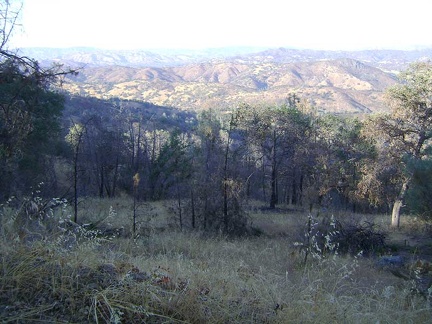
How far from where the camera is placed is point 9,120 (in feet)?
14.6

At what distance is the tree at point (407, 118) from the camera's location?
536 inches

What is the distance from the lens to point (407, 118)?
1404 cm

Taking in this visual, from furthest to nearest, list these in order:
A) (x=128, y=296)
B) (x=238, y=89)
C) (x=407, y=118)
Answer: (x=238, y=89), (x=407, y=118), (x=128, y=296)

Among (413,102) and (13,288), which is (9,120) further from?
(413,102)

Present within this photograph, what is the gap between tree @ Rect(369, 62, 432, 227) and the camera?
13617 millimetres

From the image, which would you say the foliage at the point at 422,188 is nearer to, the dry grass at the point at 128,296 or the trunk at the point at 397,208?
the dry grass at the point at 128,296

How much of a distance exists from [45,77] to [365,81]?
663 feet

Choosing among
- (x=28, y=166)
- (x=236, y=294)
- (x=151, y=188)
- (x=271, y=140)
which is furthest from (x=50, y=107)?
(x=236, y=294)

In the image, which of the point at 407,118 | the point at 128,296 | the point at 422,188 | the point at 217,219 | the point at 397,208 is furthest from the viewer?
the point at 397,208

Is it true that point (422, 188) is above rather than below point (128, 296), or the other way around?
below

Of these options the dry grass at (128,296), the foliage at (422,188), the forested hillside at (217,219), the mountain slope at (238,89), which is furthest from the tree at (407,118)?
the mountain slope at (238,89)

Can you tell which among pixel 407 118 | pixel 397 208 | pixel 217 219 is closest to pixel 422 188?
pixel 217 219

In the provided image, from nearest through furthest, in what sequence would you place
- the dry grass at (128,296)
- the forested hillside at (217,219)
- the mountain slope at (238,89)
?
the dry grass at (128,296), the forested hillside at (217,219), the mountain slope at (238,89)

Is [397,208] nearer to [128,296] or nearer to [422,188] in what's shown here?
[422,188]
